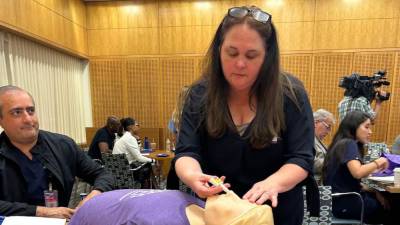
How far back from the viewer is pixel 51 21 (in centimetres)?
502

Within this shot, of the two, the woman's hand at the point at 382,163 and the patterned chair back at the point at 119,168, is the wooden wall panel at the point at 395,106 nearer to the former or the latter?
the woman's hand at the point at 382,163

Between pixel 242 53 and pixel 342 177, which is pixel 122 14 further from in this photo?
pixel 242 53

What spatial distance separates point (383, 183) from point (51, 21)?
5.26m

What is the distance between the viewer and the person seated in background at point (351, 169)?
2344mm

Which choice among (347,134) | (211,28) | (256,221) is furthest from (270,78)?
(211,28)

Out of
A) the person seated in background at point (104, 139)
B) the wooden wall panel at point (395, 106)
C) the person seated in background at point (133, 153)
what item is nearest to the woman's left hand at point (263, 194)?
the person seated in background at point (133, 153)

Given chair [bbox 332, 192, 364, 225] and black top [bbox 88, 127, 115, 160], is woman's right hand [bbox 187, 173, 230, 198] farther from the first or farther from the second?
black top [bbox 88, 127, 115, 160]

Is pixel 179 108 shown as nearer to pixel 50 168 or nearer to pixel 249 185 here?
pixel 249 185

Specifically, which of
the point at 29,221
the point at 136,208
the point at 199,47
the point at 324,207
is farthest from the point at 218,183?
the point at 199,47

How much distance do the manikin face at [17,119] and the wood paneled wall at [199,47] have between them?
4359mm

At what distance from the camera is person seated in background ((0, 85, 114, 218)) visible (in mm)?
1520

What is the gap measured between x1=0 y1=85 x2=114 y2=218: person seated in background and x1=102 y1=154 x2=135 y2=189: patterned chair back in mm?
1606

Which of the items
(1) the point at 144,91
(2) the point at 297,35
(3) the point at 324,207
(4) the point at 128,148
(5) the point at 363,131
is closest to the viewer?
(3) the point at 324,207

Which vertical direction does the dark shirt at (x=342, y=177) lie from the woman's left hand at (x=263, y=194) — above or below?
below
